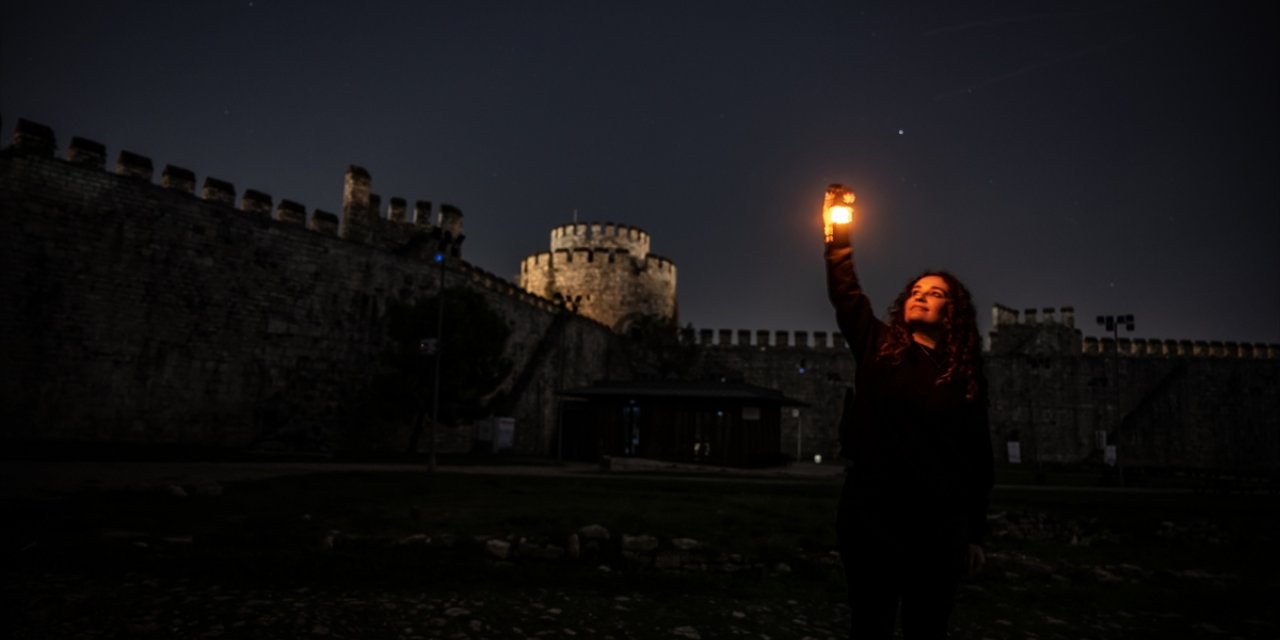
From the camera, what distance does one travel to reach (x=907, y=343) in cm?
260

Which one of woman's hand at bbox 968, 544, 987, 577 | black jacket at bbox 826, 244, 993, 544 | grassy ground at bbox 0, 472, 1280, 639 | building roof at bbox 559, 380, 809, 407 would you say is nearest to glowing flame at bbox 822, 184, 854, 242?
black jacket at bbox 826, 244, 993, 544

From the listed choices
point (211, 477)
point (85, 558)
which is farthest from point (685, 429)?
point (85, 558)

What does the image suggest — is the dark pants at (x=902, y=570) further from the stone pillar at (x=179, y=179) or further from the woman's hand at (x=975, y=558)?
the stone pillar at (x=179, y=179)

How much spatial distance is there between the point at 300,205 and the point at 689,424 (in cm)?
1546

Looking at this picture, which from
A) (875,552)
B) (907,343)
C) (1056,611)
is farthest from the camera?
(1056,611)

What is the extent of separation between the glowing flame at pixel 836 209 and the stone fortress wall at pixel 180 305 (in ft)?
55.7

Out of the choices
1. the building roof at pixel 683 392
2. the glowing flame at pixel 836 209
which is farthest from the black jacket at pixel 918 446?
the building roof at pixel 683 392

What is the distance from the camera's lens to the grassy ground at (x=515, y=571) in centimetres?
390

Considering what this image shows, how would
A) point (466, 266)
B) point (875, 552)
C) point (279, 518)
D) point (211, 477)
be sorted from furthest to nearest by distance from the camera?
point (466, 266), point (211, 477), point (279, 518), point (875, 552)

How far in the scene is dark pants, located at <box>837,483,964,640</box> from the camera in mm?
2354

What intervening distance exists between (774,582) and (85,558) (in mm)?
5128

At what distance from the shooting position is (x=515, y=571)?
5.55m

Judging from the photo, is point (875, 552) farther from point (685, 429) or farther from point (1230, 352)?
point (1230, 352)

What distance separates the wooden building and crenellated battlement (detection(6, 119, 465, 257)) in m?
8.24
